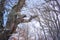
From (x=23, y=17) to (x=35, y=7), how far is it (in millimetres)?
105

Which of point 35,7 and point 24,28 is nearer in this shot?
point 24,28

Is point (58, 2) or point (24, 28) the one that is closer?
point (24, 28)

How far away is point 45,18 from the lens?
25.8 inches

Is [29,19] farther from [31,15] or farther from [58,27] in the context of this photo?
[58,27]

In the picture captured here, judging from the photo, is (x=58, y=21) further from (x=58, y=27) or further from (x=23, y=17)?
(x=23, y=17)

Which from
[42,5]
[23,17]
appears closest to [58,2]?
[42,5]

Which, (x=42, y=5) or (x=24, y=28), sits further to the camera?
(x=42, y=5)

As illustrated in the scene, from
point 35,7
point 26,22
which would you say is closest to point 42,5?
point 35,7

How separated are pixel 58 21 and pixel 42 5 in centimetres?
14

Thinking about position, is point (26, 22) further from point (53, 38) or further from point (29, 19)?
point (53, 38)

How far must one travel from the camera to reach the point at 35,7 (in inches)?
29.0

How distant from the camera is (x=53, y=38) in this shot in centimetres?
59

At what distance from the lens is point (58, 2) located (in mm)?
721

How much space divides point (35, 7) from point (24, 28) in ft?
0.56
